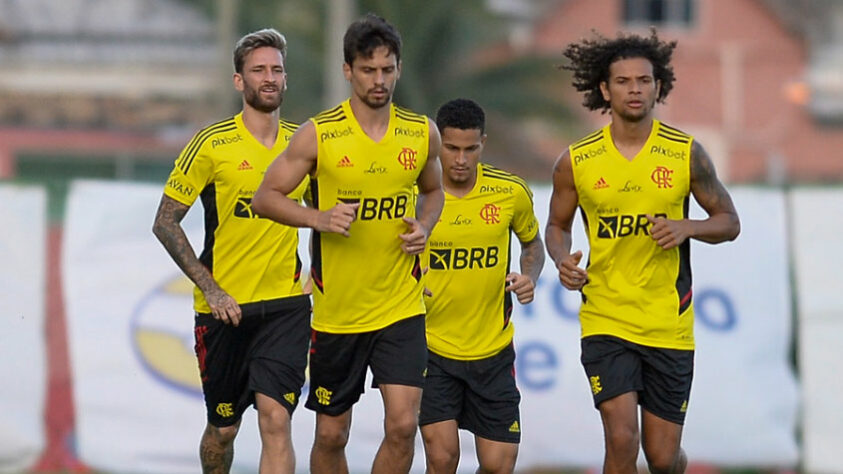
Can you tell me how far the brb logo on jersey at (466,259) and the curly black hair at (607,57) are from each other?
104 cm

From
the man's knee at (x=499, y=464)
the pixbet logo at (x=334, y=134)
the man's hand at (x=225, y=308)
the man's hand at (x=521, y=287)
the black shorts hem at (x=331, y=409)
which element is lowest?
the man's knee at (x=499, y=464)

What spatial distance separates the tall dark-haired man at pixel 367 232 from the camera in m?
8.48

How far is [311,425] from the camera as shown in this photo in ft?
41.6

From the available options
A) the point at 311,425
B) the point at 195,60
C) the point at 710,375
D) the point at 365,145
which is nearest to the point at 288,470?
the point at 365,145

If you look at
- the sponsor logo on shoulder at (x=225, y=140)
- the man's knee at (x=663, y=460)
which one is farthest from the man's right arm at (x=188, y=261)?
the man's knee at (x=663, y=460)

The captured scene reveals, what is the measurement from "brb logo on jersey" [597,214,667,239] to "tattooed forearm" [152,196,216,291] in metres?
2.18

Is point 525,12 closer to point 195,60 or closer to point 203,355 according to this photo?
point 195,60

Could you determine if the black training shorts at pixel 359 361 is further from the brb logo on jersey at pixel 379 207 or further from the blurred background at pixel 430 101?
the blurred background at pixel 430 101

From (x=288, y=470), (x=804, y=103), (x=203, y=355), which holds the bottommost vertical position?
(x=288, y=470)

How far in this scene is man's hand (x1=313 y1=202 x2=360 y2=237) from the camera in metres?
8.19

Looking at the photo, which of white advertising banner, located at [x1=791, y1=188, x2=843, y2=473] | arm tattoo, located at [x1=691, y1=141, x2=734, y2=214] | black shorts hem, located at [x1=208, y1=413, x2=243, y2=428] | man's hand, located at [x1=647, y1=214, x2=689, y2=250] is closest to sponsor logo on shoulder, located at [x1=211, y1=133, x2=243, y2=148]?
black shorts hem, located at [x1=208, y1=413, x2=243, y2=428]

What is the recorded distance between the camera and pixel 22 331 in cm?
1264

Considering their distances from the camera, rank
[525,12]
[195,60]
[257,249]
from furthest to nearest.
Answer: [525,12], [195,60], [257,249]

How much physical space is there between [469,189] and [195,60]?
42.4 metres
